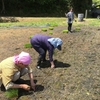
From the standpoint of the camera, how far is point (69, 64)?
6.59 metres

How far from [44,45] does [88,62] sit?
161 cm

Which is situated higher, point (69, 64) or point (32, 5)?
point (32, 5)

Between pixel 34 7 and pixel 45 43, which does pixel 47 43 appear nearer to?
pixel 45 43

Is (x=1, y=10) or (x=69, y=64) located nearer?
(x=69, y=64)

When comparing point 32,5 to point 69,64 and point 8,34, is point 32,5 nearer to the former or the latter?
point 8,34

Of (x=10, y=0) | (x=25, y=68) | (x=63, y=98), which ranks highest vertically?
(x=10, y=0)

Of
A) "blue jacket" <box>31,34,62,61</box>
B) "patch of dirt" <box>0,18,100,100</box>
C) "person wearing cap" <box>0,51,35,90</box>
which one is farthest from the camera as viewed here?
"blue jacket" <box>31,34,62,61</box>

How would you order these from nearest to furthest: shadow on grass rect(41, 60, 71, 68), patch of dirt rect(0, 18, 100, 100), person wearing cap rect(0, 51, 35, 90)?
person wearing cap rect(0, 51, 35, 90) → patch of dirt rect(0, 18, 100, 100) → shadow on grass rect(41, 60, 71, 68)

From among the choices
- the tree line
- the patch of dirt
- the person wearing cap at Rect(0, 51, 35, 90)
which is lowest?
the patch of dirt

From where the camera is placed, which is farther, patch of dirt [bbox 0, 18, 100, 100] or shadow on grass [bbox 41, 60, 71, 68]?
shadow on grass [bbox 41, 60, 71, 68]

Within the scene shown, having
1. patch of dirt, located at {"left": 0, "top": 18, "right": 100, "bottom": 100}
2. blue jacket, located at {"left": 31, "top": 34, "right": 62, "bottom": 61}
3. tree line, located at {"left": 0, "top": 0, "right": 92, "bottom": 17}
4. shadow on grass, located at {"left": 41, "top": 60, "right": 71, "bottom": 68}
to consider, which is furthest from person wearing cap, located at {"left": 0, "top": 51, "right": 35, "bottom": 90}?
tree line, located at {"left": 0, "top": 0, "right": 92, "bottom": 17}

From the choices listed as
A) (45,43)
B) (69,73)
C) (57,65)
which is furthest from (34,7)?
(69,73)

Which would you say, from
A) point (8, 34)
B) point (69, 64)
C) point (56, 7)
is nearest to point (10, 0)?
point (56, 7)

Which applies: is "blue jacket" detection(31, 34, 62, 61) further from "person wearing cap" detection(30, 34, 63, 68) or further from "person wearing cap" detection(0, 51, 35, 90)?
"person wearing cap" detection(0, 51, 35, 90)
